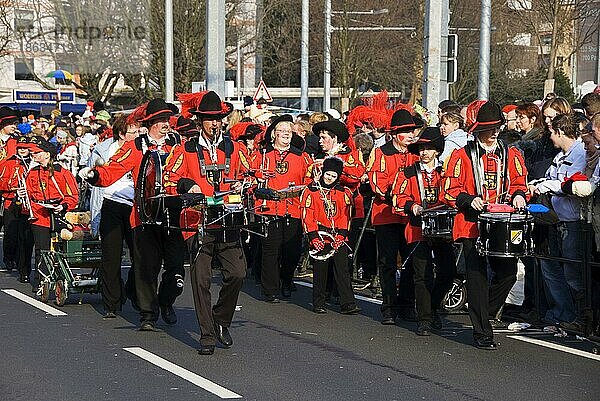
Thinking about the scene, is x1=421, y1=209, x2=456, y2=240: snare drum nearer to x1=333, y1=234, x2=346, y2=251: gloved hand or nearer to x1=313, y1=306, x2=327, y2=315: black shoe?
x1=333, y1=234, x2=346, y2=251: gloved hand

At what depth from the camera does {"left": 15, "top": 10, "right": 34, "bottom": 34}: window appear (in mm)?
53344

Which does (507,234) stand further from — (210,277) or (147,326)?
(147,326)

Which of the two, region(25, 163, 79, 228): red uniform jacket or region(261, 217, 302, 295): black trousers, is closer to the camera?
region(261, 217, 302, 295): black trousers

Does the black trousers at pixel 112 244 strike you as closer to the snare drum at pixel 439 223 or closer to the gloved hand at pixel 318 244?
the gloved hand at pixel 318 244

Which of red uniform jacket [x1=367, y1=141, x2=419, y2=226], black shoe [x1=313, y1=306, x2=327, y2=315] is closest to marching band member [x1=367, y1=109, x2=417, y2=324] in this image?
red uniform jacket [x1=367, y1=141, x2=419, y2=226]

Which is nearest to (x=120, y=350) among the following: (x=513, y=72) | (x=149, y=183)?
(x=149, y=183)

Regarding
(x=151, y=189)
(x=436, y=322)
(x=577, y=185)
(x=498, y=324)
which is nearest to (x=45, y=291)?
(x=151, y=189)

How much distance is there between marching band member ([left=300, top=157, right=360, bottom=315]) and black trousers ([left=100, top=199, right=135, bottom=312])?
6.15 feet

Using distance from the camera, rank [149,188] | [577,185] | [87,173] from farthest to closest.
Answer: [87,173], [149,188], [577,185]

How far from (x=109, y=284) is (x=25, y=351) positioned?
1985 mm

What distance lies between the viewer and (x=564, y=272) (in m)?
10.8

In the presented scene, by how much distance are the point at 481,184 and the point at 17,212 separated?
746 centimetres

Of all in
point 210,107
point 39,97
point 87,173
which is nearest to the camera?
point 210,107

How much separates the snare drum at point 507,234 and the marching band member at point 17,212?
21.3 ft
